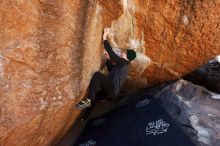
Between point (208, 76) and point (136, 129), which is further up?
point (208, 76)

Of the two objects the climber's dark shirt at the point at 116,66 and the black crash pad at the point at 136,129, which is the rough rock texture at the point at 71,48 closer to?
the climber's dark shirt at the point at 116,66

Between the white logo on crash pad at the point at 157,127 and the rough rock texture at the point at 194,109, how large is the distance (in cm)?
19

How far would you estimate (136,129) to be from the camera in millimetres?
4695

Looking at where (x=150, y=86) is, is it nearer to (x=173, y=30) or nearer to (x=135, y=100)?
(x=135, y=100)

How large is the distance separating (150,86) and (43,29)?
81.9 inches

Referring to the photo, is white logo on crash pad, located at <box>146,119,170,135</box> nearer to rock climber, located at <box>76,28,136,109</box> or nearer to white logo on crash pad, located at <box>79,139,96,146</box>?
rock climber, located at <box>76,28,136,109</box>

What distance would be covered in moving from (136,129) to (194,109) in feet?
2.63

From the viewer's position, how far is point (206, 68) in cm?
589

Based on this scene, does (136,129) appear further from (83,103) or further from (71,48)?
(71,48)

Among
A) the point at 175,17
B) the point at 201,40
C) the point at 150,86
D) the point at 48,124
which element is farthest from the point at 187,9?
the point at 48,124

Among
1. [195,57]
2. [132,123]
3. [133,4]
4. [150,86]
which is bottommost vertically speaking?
[132,123]

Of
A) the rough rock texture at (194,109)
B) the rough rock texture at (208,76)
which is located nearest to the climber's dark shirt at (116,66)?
the rough rock texture at (194,109)

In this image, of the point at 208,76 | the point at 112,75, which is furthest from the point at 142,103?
the point at 208,76

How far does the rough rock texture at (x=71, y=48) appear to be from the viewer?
3.67 m
